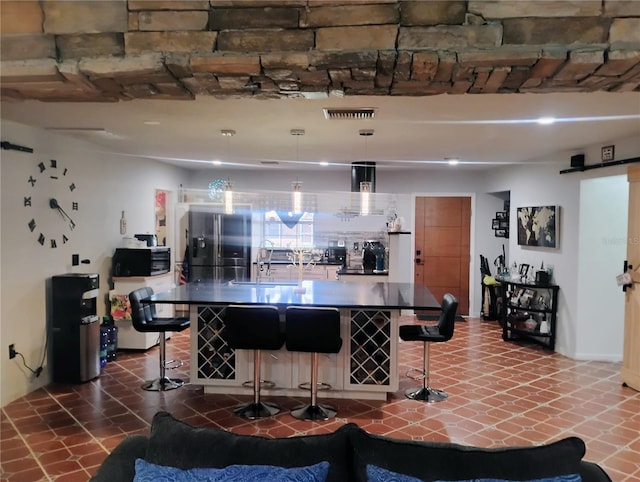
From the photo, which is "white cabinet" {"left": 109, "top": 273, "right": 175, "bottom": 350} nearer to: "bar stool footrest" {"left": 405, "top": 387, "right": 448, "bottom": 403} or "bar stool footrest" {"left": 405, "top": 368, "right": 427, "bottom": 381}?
"bar stool footrest" {"left": 405, "top": 368, "right": 427, "bottom": 381}

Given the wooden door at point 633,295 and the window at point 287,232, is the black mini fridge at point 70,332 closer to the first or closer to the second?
the window at point 287,232

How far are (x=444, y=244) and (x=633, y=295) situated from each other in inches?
140

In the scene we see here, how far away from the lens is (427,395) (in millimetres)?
4137

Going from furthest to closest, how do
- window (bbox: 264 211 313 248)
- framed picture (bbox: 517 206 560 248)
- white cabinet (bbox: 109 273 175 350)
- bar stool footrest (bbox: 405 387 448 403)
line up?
window (bbox: 264 211 313 248) < framed picture (bbox: 517 206 560 248) < white cabinet (bbox: 109 273 175 350) < bar stool footrest (bbox: 405 387 448 403)

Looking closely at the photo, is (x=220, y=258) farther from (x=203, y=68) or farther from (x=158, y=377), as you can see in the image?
(x=203, y=68)

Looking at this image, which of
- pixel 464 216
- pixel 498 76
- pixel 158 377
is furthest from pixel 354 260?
pixel 498 76

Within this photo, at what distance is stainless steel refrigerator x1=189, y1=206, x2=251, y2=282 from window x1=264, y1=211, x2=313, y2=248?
66 cm

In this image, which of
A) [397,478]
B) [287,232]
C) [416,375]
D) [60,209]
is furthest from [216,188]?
[397,478]

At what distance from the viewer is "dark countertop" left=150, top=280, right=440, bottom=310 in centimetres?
372

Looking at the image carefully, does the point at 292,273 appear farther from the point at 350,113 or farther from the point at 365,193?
the point at 350,113

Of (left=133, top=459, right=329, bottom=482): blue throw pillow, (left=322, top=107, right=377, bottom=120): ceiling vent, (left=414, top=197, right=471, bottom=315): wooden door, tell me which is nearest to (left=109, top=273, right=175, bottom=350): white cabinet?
(left=322, top=107, right=377, bottom=120): ceiling vent

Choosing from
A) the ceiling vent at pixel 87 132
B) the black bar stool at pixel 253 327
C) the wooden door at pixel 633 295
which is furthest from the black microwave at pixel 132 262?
the wooden door at pixel 633 295

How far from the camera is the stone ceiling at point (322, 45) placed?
4.91 feet

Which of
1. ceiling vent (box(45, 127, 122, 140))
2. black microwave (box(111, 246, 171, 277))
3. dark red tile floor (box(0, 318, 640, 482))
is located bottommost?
dark red tile floor (box(0, 318, 640, 482))
